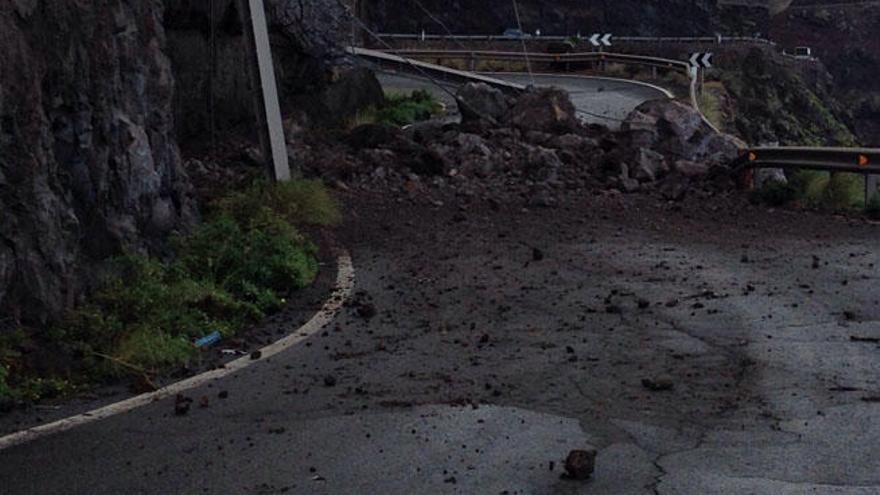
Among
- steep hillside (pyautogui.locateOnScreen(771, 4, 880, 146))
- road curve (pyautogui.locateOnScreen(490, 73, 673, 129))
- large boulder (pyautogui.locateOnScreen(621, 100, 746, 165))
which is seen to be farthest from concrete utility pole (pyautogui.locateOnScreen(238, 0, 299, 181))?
steep hillside (pyautogui.locateOnScreen(771, 4, 880, 146))

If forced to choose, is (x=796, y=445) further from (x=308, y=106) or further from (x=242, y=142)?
(x=308, y=106)

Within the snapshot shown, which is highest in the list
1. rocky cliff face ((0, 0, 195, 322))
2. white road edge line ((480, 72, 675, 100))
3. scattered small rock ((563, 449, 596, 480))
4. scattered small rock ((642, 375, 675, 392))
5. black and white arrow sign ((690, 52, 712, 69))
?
rocky cliff face ((0, 0, 195, 322))

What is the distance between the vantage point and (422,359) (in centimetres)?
1010

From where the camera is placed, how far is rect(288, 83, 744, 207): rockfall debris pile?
2073 cm

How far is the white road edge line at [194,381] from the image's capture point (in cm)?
813

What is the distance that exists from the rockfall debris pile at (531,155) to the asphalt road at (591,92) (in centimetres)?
510

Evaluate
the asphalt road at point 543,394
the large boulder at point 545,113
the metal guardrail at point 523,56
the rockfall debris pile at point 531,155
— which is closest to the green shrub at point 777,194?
the rockfall debris pile at point 531,155

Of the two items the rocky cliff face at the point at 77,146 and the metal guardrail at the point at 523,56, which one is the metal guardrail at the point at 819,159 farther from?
the metal guardrail at the point at 523,56

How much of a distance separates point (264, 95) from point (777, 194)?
701 cm

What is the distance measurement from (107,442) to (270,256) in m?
5.98

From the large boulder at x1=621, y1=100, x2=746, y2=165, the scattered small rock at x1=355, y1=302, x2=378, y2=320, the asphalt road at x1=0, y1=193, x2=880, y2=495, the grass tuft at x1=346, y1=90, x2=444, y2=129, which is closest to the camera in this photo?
the asphalt road at x1=0, y1=193, x2=880, y2=495

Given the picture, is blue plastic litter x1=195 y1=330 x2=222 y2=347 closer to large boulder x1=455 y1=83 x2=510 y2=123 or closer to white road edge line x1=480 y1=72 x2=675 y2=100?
large boulder x1=455 y1=83 x2=510 y2=123

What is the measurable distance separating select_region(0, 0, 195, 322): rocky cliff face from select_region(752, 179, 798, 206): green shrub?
841 cm

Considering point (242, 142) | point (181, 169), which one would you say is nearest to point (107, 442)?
point (181, 169)
